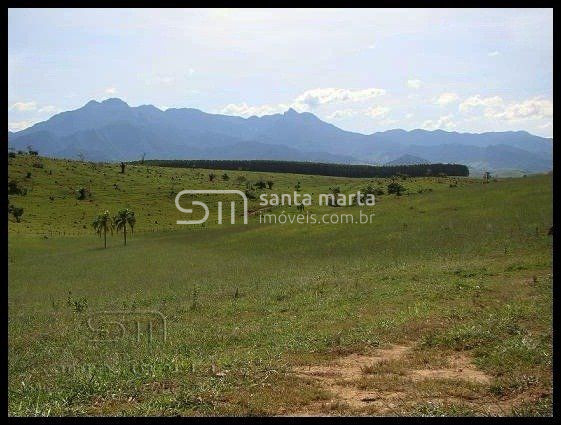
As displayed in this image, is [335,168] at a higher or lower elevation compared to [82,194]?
higher

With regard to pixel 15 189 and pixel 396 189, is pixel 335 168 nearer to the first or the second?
pixel 396 189

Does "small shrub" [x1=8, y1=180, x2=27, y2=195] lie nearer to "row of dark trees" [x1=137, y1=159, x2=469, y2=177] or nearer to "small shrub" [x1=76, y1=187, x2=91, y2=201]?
"small shrub" [x1=76, y1=187, x2=91, y2=201]

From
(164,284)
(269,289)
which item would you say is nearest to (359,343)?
(269,289)

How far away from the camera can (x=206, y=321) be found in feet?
66.4

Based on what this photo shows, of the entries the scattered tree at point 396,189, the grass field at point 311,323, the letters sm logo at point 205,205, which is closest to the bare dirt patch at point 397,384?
the grass field at point 311,323

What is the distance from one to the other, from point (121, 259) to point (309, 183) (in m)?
87.6

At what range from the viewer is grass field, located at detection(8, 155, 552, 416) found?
10.1 meters

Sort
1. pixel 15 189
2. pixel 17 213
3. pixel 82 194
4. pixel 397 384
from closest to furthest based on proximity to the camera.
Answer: pixel 397 384 < pixel 17 213 < pixel 15 189 < pixel 82 194

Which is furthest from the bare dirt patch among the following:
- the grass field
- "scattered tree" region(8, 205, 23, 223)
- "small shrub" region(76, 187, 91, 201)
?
"small shrub" region(76, 187, 91, 201)

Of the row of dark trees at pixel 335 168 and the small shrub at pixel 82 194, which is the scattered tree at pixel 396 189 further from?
the small shrub at pixel 82 194

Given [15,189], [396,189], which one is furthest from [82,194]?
[396,189]

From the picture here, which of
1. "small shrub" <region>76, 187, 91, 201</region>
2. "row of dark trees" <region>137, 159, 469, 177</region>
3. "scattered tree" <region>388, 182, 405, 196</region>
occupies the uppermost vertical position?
"row of dark trees" <region>137, 159, 469, 177</region>

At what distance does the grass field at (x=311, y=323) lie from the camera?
33.3ft

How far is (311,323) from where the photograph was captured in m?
17.7
